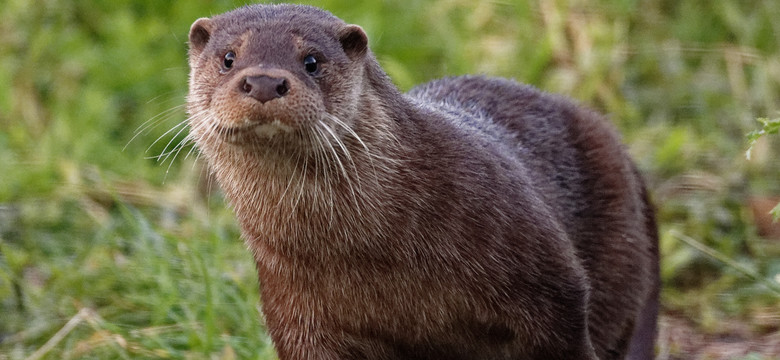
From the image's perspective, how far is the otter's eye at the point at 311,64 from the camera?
10.0ft

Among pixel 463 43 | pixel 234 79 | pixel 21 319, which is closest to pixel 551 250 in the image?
pixel 234 79

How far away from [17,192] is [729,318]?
9.65ft

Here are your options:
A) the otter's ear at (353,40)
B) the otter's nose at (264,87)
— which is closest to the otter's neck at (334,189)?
the otter's ear at (353,40)

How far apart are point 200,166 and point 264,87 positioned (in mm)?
3311

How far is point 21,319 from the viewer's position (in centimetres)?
442

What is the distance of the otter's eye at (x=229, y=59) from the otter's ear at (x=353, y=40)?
0.30 meters

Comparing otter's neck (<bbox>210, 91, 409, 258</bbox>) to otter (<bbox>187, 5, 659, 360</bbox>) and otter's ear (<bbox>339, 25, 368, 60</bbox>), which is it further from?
otter's ear (<bbox>339, 25, 368, 60</bbox>)

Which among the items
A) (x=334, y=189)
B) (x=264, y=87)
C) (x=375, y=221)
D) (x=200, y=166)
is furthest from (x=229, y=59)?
(x=200, y=166)

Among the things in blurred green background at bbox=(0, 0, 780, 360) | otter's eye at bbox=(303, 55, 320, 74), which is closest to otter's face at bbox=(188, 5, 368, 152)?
otter's eye at bbox=(303, 55, 320, 74)

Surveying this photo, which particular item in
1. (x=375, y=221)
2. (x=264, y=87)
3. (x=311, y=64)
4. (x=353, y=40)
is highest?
(x=353, y=40)

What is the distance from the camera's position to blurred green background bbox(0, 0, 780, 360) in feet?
14.3

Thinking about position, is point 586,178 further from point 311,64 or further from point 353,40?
point 311,64

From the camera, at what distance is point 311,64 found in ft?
10.1

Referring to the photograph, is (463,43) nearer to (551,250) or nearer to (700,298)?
(700,298)
